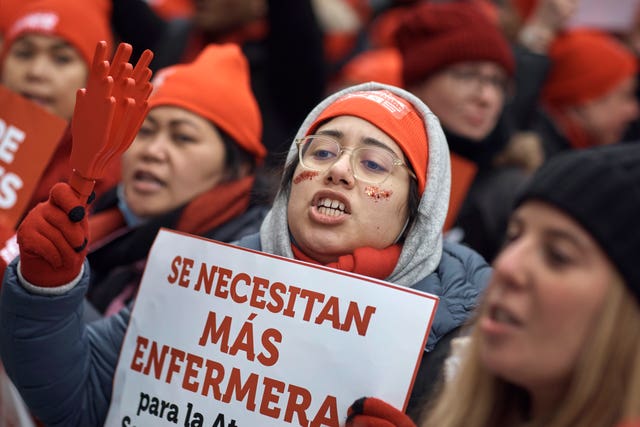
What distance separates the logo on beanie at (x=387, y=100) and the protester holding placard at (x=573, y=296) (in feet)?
2.63

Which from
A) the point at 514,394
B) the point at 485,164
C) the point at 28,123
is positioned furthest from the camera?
the point at 485,164

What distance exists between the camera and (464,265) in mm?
2586

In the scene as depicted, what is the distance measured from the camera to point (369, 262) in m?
2.42

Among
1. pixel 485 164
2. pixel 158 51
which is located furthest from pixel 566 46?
pixel 158 51

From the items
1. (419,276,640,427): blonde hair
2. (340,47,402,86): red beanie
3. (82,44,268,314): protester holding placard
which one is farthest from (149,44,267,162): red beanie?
(419,276,640,427): blonde hair

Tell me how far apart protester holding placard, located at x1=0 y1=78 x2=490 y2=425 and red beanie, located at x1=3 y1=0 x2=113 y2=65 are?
1.77m

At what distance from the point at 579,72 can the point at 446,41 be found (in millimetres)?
1199

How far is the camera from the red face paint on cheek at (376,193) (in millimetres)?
2518

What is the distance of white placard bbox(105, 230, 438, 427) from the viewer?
2236 millimetres

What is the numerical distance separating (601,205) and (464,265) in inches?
36.1

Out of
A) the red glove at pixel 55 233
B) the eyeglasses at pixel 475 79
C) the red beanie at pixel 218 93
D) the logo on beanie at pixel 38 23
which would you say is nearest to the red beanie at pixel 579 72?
the eyeglasses at pixel 475 79

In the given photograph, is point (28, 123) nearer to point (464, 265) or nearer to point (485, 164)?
point (464, 265)

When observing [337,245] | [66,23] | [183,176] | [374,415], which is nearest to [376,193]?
[337,245]

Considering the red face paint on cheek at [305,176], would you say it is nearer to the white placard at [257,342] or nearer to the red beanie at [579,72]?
the white placard at [257,342]
